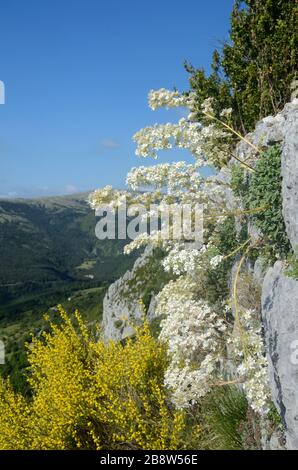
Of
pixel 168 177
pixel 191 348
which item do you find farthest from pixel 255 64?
pixel 191 348

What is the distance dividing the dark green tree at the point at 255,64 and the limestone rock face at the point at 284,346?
21.3ft

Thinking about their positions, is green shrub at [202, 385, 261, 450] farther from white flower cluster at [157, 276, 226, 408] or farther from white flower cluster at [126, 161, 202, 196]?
white flower cluster at [126, 161, 202, 196]

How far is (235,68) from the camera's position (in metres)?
16.2

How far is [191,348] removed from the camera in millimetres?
9000

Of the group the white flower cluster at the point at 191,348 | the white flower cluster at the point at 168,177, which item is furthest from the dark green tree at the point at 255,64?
the white flower cluster at the point at 191,348

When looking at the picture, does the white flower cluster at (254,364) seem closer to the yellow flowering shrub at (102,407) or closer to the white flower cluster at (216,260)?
the white flower cluster at (216,260)

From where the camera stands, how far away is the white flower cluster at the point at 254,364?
7527mm

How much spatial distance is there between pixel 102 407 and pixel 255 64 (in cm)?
1249

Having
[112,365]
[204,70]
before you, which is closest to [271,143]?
[112,365]

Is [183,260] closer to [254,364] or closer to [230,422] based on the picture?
[254,364]
